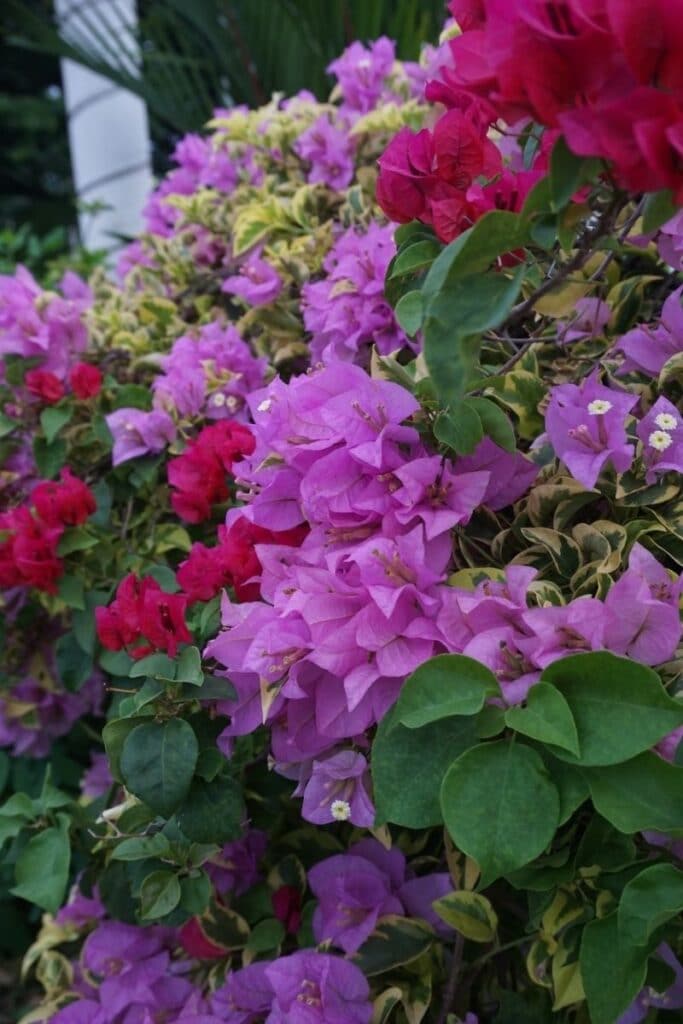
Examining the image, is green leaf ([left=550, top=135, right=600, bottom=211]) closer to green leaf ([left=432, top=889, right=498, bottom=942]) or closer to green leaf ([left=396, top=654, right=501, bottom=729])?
green leaf ([left=396, top=654, right=501, bottom=729])

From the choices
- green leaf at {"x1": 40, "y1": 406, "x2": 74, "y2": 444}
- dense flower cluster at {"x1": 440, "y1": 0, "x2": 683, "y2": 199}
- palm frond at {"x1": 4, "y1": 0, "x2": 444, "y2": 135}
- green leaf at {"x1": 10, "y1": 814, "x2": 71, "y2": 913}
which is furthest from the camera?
palm frond at {"x1": 4, "y1": 0, "x2": 444, "y2": 135}

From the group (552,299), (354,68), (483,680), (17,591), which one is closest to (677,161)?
(552,299)

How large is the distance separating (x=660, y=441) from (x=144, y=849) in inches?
22.1

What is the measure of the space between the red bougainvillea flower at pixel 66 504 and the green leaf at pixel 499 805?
67cm

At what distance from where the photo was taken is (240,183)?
1.59m

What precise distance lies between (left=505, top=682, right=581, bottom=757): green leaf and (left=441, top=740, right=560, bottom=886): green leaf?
0.02m

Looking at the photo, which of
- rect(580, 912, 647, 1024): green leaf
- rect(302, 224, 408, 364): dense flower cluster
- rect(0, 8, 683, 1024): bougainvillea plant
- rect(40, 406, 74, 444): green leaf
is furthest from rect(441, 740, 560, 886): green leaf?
rect(40, 406, 74, 444): green leaf

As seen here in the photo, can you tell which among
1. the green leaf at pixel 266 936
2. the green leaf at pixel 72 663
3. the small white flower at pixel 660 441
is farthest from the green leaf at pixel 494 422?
the green leaf at pixel 72 663

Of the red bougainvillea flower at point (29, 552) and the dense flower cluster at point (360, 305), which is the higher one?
the dense flower cluster at point (360, 305)

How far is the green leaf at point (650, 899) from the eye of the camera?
1.90 ft

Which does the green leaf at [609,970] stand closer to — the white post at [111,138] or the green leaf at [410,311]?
the green leaf at [410,311]

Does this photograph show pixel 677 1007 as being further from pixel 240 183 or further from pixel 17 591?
pixel 240 183

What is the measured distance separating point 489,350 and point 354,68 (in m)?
0.82

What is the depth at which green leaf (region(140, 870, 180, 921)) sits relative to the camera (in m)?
0.85
